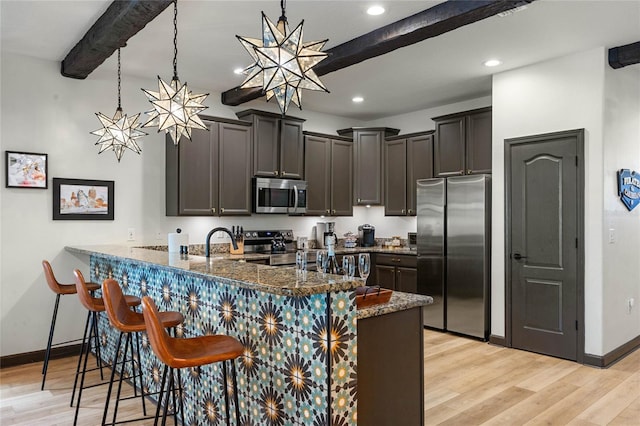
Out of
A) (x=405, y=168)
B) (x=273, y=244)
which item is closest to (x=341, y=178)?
(x=405, y=168)

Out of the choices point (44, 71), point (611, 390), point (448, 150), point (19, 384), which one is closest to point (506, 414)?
point (611, 390)

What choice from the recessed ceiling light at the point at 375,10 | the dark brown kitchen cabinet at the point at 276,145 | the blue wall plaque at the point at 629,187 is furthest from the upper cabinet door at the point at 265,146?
the blue wall plaque at the point at 629,187

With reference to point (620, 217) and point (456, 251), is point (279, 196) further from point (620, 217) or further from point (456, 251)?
point (620, 217)

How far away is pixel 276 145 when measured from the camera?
5773mm

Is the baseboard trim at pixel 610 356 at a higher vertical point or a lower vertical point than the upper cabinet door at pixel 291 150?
lower

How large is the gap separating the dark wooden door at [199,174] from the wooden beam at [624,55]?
157 inches

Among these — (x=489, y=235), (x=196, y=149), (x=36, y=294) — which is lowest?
(x=36, y=294)

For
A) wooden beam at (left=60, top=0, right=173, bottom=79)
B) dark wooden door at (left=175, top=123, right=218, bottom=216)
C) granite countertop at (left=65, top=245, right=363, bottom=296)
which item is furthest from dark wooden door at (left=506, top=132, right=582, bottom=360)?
wooden beam at (left=60, top=0, right=173, bottom=79)

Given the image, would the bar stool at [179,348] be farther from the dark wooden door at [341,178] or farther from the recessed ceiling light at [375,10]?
the dark wooden door at [341,178]

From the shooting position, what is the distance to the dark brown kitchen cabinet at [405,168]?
607cm

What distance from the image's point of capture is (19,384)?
3771 millimetres

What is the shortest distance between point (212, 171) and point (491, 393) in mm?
3554

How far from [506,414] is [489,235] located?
2214mm

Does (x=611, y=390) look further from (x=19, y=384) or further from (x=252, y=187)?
(x=19, y=384)
